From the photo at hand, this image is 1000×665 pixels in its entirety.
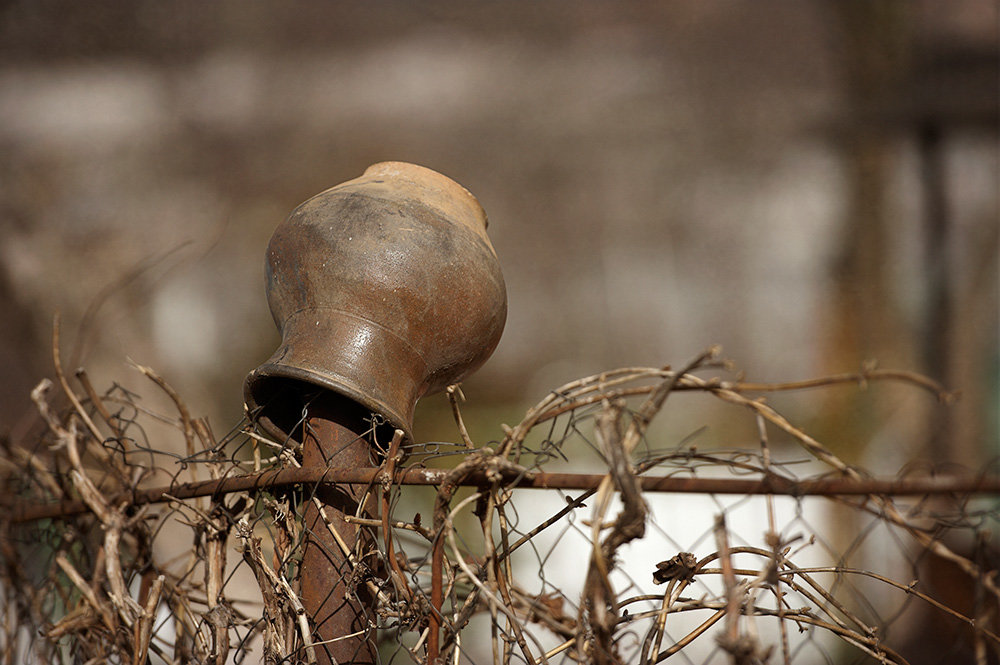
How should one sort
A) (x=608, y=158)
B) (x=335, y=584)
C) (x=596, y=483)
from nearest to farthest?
(x=596, y=483) → (x=335, y=584) → (x=608, y=158)

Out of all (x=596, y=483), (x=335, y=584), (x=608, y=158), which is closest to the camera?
(x=596, y=483)

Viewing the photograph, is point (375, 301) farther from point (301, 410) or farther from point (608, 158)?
point (608, 158)

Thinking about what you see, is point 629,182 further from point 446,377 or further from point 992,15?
point 446,377

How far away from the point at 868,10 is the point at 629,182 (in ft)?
3.10

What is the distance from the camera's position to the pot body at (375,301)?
0.58 m

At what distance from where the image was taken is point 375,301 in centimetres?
59

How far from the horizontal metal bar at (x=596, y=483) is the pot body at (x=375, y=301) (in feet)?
0.18


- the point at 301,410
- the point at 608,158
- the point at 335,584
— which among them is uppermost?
the point at 608,158

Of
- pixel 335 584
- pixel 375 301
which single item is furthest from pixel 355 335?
pixel 335 584

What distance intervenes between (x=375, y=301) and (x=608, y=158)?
7.09 ft

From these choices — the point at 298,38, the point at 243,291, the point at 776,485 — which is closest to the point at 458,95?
the point at 298,38

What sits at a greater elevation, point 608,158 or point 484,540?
point 608,158

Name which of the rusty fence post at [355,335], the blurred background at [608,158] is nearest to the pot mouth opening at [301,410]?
the rusty fence post at [355,335]

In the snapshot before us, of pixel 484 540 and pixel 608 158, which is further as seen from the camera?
pixel 608 158
